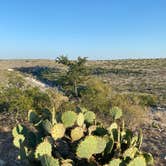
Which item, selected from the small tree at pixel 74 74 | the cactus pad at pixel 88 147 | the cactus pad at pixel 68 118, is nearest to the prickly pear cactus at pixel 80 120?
the cactus pad at pixel 68 118

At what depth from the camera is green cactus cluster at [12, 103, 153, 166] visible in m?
6.31

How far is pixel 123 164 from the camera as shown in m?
6.32

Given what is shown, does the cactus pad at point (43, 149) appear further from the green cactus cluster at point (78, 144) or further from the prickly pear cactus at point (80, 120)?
the prickly pear cactus at point (80, 120)

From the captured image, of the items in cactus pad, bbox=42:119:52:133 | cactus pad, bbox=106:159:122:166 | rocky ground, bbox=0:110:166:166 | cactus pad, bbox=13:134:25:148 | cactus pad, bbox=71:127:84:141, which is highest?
cactus pad, bbox=42:119:52:133

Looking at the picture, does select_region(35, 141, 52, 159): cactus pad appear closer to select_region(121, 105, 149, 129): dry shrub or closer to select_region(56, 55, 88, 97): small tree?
select_region(121, 105, 149, 129): dry shrub

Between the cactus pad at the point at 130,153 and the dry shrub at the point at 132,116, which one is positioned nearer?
the cactus pad at the point at 130,153

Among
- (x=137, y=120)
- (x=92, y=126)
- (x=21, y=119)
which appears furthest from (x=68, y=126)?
(x=137, y=120)

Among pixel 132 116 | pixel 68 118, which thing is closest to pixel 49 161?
pixel 68 118

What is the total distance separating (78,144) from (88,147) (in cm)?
17

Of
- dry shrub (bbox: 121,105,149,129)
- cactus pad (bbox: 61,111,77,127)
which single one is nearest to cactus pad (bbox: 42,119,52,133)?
cactus pad (bbox: 61,111,77,127)

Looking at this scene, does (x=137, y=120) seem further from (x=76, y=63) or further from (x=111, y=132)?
(x=76, y=63)

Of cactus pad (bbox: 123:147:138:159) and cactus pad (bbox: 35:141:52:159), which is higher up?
cactus pad (bbox: 35:141:52:159)

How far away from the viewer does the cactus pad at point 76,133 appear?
267 inches

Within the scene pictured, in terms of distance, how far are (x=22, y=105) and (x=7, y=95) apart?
160 cm
